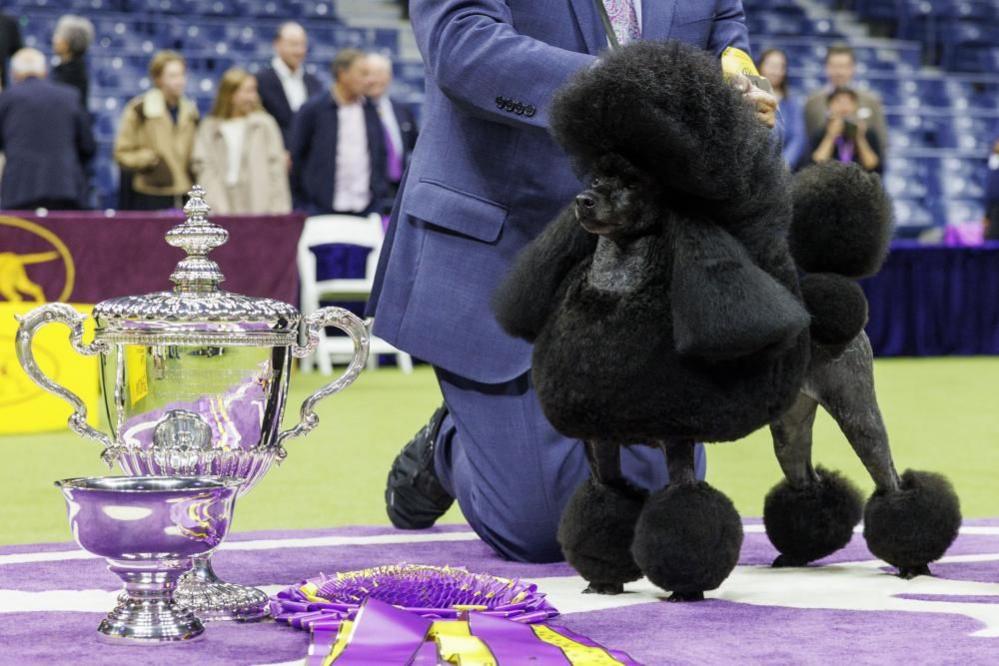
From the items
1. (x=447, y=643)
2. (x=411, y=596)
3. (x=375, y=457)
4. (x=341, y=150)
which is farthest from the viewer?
(x=341, y=150)

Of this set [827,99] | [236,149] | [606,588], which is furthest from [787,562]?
[827,99]

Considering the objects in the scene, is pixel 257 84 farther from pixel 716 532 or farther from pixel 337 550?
pixel 716 532

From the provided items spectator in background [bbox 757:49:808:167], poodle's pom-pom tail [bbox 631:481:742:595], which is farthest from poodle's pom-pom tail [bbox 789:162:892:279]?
spectator in background [bbox 757:49:808:167]

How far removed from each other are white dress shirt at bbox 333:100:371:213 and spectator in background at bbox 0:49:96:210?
4.01ft

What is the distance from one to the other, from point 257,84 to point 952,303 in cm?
383

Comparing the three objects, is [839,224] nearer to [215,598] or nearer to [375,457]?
[215,598]

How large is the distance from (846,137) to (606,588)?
6.16 m

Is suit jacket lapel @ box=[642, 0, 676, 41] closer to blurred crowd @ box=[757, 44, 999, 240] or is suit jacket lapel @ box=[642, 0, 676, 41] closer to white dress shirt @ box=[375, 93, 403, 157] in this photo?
white dress shirt @ box=[375, 93, 403, 157]

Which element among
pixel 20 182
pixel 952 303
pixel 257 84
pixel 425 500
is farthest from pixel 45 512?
pixel 952 303

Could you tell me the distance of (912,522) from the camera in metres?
2.33

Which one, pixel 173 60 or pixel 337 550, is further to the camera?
pixel 173 60

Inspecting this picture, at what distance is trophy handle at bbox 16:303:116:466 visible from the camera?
218cm

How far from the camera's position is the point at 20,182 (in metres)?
7.00

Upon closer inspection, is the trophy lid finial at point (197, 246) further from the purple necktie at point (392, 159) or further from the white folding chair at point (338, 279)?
the purple necktie at point (392, 159)
